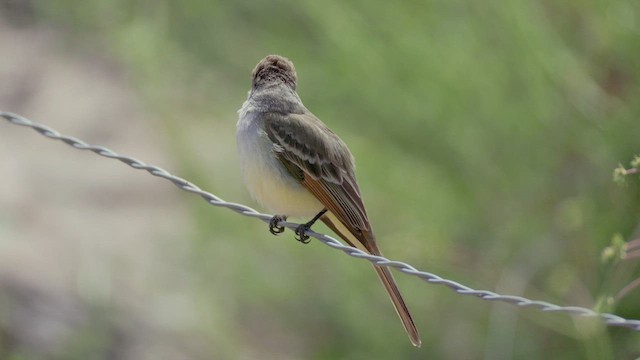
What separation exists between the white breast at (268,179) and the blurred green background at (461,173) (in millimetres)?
1496

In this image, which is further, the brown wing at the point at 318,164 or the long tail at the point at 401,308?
the brown wing at the point at 318,164

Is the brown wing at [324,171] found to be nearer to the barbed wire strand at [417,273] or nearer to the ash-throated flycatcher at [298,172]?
the ash-throated flycatcher at [298,172]

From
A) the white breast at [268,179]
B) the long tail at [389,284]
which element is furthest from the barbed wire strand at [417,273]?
the long tail at [389,284]

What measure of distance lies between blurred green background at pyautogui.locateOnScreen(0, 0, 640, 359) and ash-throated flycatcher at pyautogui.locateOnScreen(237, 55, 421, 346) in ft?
4.26

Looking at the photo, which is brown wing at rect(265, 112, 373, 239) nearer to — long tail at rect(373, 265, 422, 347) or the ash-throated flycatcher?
the ash-throated flycatcher

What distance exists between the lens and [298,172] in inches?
201

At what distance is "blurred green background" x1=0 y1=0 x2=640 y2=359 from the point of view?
623 centimetres

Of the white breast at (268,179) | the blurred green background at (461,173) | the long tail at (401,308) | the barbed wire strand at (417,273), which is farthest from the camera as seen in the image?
the blurred green background at (461,173)

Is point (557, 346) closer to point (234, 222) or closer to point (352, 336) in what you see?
point (352, 336)

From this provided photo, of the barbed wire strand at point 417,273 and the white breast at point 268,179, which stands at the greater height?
the white breast at point 268,179

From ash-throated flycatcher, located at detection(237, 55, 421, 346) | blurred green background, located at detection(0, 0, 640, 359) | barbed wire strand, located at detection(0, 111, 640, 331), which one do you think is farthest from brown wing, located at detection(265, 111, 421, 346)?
blurred green background, located at detection(0, 0, 640, 359)

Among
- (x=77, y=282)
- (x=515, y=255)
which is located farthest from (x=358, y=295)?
(x=77, y=282)

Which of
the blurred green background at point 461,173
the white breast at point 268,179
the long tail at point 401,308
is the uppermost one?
the blurred green background at point 461,173

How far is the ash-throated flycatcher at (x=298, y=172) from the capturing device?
5070 millimetres
